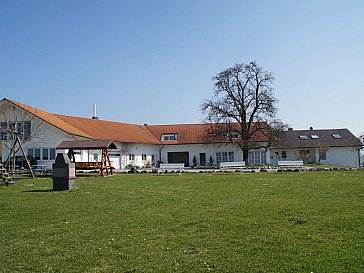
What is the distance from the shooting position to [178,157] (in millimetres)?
53000

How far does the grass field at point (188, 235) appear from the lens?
5.59 metres

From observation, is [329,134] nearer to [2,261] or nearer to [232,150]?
[232,150]

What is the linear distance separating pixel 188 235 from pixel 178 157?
45.7m

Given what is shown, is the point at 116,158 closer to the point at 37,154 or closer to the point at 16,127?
the point at 37,154

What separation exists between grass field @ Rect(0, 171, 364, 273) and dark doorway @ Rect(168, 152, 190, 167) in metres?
40.2

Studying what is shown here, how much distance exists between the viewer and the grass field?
559 centimetres

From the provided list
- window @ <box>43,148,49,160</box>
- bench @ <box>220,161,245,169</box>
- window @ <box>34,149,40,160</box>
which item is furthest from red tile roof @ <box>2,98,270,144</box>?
bench @ <box>220,161,245,169</box>

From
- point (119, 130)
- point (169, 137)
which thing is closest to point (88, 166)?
point (119, 130)

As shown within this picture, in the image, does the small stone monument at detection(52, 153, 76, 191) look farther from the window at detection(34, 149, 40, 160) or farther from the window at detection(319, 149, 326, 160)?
the window at detection(319, 149, 326, 160)

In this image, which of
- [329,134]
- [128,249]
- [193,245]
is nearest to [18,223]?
[128,249]

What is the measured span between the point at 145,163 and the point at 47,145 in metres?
15.2

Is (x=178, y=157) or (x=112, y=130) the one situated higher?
(x=112, y=130)

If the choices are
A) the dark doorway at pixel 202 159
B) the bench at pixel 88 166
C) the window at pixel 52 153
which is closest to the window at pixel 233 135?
the dark doorway at pixel 202 159

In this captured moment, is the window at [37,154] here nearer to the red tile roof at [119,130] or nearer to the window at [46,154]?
the window at [46,154]
